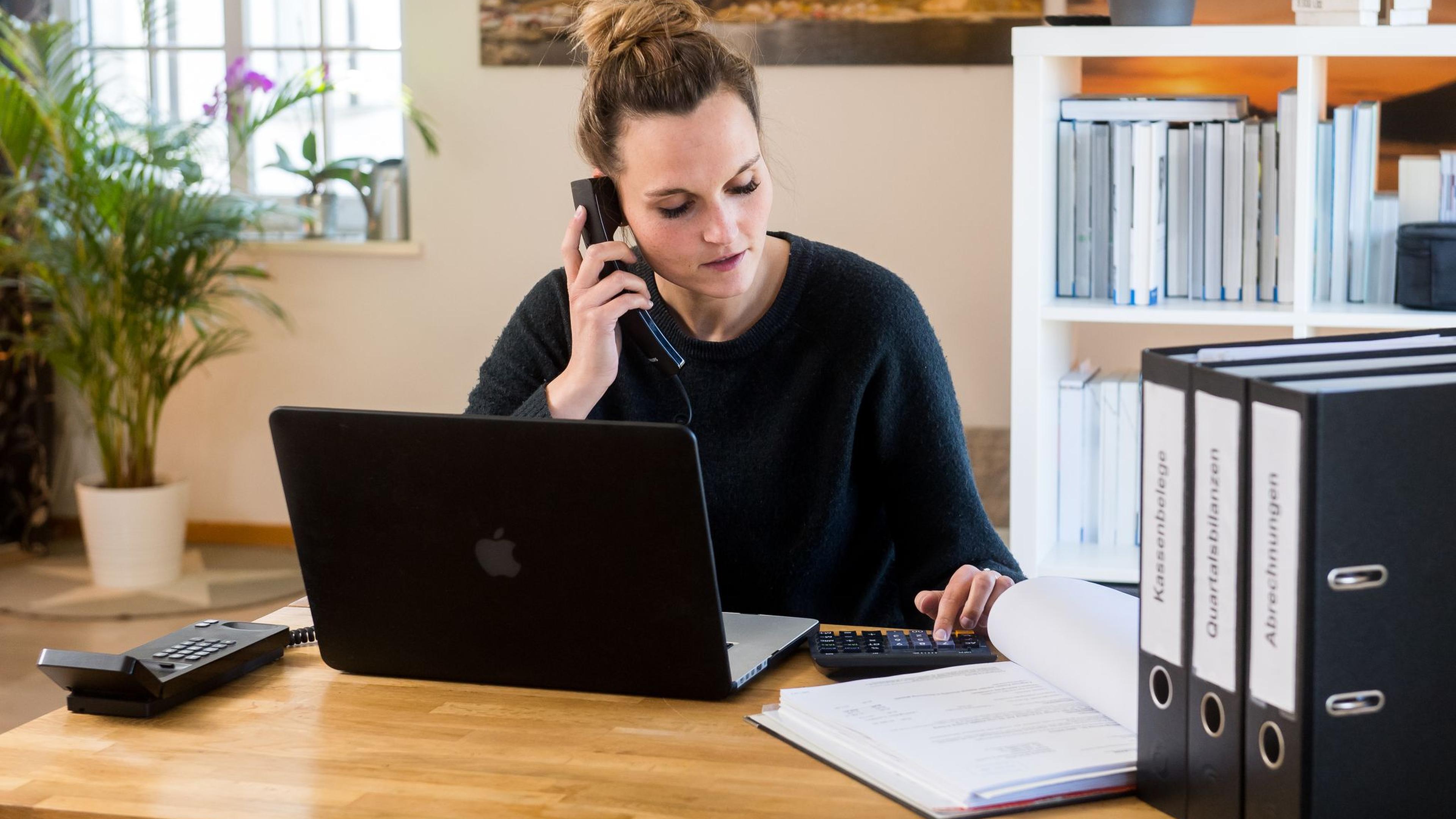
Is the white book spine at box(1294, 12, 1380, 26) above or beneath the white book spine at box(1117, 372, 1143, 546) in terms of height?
above

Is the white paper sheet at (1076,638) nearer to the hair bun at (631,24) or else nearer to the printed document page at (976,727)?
the printed document page at (976,727)

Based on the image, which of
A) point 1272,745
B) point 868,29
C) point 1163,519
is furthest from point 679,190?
point 868,29

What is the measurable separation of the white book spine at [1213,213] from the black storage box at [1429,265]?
276 mm

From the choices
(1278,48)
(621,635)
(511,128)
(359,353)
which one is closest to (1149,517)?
(621,635)

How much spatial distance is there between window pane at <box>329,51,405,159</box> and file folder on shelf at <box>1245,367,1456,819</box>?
3.46 meters

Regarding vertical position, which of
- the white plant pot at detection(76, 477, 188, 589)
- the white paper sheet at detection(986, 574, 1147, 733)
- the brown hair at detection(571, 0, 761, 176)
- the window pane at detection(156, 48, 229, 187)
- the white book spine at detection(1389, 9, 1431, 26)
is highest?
the window pane at detection(156, 48, 229, 187)

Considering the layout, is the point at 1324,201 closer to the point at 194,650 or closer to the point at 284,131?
the point at 194,650

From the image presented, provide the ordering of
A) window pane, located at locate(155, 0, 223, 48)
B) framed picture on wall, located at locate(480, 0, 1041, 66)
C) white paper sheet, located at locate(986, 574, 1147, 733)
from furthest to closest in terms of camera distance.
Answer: window pane, located at locate(155, 0, 223, 48) < framed picture on wall, located at locate(480, 0, 1041, 66) < white paper sheet, located at locate(986, 574, 1147, 733)

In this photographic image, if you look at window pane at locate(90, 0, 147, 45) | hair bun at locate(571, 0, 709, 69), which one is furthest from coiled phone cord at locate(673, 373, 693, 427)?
window pane at locate(90, 0, 147, 45)

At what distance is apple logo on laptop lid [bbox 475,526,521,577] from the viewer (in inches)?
44.8

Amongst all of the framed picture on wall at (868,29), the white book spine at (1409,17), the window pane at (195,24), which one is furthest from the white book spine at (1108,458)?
the window pane at (195,24)

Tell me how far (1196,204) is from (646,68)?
1154 mm

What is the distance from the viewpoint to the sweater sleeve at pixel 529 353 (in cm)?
179

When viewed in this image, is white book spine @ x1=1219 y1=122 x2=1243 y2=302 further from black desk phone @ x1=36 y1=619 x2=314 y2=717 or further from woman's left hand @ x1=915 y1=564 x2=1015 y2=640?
black desk phone @ x1=36 y1=619 x2=314 y2=717
